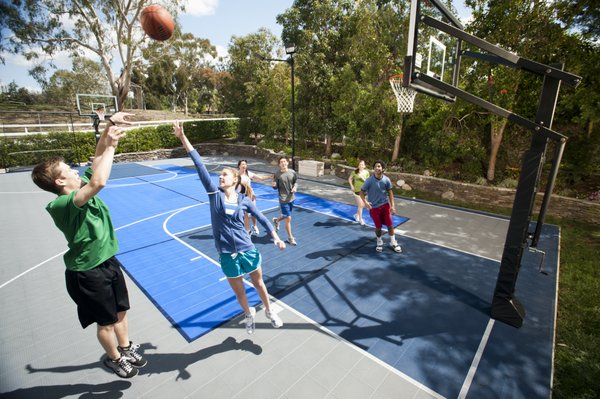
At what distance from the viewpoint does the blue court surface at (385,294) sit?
13.4 feet

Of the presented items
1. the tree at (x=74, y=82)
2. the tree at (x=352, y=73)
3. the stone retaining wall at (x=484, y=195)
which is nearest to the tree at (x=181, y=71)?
the tree at (x=74, y=82)

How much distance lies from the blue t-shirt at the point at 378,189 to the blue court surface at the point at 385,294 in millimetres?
1361

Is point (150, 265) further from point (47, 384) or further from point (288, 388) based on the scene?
point (288, 388)

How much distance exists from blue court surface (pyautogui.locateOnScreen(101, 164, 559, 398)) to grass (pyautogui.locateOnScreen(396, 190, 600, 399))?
17cm

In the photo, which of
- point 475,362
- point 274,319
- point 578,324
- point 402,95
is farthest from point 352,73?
point 475,362

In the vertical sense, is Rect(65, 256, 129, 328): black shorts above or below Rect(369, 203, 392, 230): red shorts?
above

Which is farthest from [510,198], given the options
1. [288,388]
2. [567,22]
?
[288,388]

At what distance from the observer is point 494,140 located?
12250mm

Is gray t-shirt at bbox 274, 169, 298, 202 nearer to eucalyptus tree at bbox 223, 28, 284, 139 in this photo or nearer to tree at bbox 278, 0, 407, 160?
tree at bbox 278, 0, 407, 160

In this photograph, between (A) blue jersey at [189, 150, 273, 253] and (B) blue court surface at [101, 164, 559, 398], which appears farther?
(B) blue court surface at [101, 164, 559, 398]


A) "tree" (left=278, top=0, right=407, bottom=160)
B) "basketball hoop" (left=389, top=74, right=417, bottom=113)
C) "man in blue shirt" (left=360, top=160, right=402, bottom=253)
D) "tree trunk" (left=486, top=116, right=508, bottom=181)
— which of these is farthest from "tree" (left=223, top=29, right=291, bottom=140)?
"man in blue shirt" (left=360, top=160, right=402, bottom=253)

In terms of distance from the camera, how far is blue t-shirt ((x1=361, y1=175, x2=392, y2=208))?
701 cm

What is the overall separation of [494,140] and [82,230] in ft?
46.9

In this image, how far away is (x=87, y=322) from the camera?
3.32 metres
